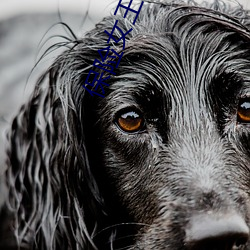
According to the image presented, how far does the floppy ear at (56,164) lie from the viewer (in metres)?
3.12

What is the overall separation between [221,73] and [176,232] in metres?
0.67

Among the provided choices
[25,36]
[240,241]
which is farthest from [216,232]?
[25,36]

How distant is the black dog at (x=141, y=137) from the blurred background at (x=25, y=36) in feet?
0.96

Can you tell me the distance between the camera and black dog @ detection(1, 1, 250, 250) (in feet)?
9.32

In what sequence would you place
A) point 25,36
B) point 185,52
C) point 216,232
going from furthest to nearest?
point 25,36, point 185,52, point 216,232

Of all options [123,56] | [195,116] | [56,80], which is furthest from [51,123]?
[195,116]

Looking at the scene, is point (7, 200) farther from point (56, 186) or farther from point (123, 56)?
point (123, 56)

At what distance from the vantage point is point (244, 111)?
2957mm

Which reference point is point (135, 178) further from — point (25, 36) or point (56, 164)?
point (25, 36)

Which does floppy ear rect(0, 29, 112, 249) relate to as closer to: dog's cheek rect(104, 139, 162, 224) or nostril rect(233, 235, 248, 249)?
dog's cheek rect(104, 139, 162, 224)

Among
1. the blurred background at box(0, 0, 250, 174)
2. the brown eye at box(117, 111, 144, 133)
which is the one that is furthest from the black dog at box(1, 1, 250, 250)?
the blurred background at box(0, 0, 250, 174)

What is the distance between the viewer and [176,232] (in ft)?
8.89

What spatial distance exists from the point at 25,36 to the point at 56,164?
A: 46.9 inches

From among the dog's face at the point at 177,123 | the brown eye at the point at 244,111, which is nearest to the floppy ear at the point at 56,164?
the dog's face at the point at 177,123
